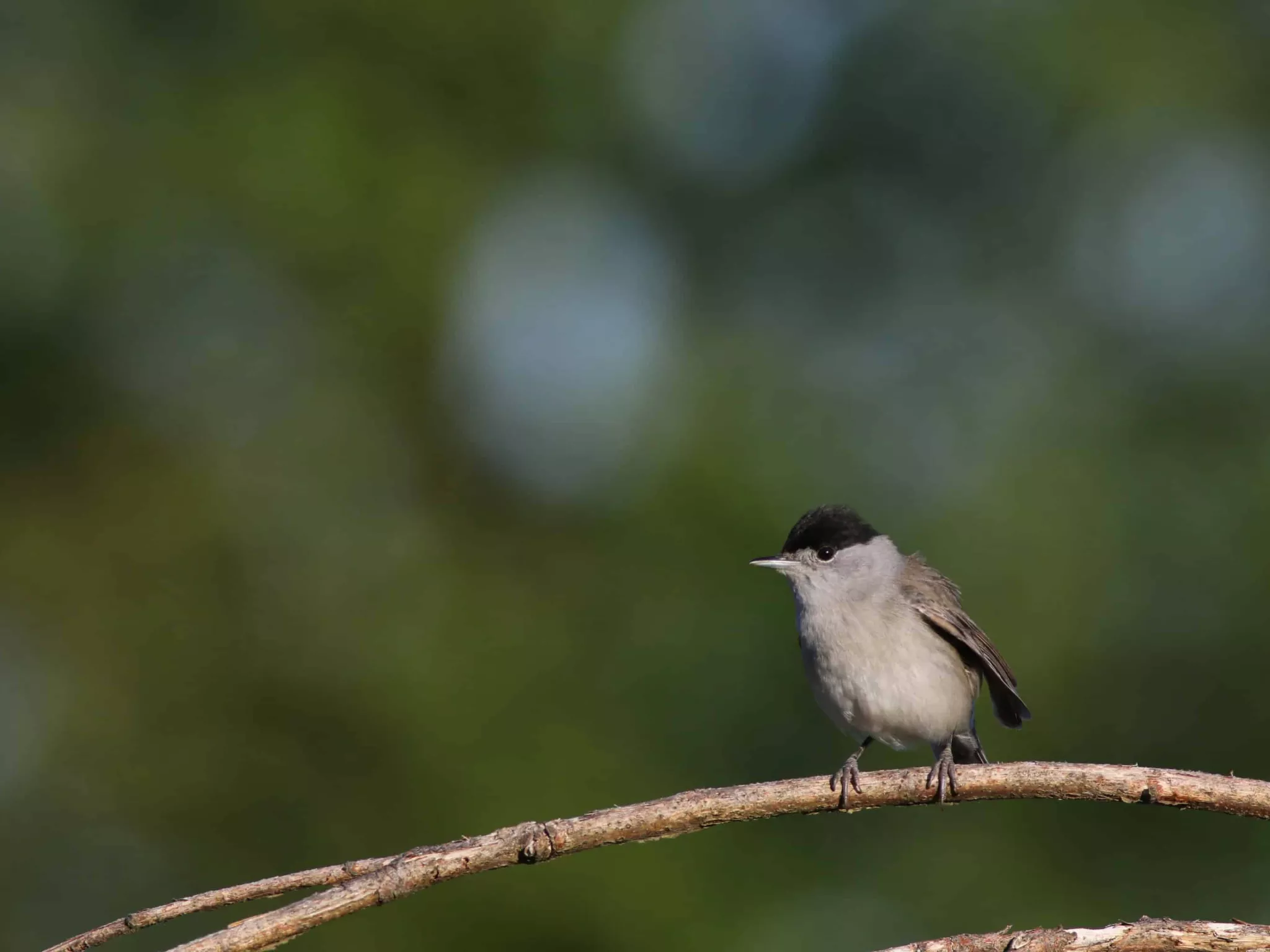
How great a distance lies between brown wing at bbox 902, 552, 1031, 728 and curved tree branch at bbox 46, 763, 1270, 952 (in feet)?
6.95

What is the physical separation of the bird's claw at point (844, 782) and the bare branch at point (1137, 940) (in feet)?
2.81

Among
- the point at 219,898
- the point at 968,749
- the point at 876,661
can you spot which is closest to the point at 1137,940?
the point at 219,898

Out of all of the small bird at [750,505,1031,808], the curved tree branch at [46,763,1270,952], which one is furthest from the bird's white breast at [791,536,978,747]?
the curved tree branch at [46,763,1270,952]

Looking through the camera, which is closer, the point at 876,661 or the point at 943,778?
the point at 943,778

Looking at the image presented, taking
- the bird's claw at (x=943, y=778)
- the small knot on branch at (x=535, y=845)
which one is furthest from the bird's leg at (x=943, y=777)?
the small knot on branch at (x=535, y=845)

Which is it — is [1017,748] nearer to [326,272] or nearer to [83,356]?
[326,272]

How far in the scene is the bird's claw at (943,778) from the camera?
15.1ft

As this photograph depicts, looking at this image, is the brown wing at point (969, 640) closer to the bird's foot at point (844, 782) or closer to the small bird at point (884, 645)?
the small bird at point (884, 645)

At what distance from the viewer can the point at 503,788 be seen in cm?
1219

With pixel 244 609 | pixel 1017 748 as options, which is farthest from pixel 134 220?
pixel 1017 748

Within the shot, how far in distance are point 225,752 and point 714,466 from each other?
578 cm

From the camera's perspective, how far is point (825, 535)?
6.95m

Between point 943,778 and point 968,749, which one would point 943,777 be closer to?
point 943,778

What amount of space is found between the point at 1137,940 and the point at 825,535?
348 centimetres
